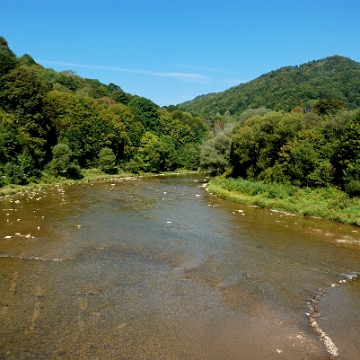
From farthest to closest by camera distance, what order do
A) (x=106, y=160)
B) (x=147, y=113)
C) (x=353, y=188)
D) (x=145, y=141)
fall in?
(x=147, y=113) → (x=145, y=141) → (x=106, y=160) → (x=353, y=188)

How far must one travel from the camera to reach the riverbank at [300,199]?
95.6ft

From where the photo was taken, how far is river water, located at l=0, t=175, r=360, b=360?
10820mm

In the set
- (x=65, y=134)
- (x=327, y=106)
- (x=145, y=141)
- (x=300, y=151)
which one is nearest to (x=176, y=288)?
(x=300, y=151)

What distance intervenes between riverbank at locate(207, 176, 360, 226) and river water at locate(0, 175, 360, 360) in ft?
6.77

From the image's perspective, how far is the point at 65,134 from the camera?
6281cm

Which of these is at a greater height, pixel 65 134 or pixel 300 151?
pixel 65 134

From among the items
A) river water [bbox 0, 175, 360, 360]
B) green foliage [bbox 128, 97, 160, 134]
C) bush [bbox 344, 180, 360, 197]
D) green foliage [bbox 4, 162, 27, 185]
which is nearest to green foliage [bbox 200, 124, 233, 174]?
bush [bbox 344, 180, 360, 197]

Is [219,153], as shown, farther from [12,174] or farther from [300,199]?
[12,174]

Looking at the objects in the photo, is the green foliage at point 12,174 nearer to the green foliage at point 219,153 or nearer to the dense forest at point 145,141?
the dense forest at point 145,141

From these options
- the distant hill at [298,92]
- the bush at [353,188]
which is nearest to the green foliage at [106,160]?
the bush at [353,188]

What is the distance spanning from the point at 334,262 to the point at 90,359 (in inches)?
566

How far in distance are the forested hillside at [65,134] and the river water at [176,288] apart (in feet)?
83.1

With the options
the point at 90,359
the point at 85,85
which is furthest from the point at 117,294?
the point at 85,85

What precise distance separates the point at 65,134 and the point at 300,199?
45.3m
